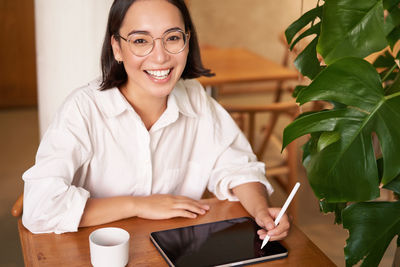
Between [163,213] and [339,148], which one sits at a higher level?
[339,148]

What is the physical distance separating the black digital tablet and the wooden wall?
11.2ft

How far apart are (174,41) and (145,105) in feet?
0.78

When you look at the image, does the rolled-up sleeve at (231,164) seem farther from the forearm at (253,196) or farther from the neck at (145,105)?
the neck at (145,105)

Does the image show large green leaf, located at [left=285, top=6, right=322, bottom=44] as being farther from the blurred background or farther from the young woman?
the blurred background

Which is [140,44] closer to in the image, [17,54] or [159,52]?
[159,52]

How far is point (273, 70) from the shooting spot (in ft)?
10.6

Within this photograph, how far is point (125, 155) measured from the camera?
1.63m

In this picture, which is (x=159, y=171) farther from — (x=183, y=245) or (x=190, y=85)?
(x=183, y=245)

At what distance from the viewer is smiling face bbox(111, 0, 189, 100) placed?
1.50m

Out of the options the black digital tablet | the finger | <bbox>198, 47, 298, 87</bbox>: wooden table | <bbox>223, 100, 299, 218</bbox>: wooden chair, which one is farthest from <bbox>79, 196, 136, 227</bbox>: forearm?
<bbox>198, 47, 298, 87</bbox>: wooden table

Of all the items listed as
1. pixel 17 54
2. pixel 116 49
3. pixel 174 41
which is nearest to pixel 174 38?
pixel 174 41

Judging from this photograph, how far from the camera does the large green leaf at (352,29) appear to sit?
1.13 m

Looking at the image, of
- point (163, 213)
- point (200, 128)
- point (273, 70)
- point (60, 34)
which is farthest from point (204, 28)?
point (163, 213)

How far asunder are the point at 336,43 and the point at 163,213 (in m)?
0.64
